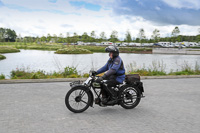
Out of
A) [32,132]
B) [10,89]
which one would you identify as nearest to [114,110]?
[32,132]

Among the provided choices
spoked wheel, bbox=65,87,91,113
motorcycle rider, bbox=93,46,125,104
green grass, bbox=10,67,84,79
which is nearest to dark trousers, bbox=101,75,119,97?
motorcycle rider, bbox=93,46,125,104

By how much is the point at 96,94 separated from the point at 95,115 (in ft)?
1.85

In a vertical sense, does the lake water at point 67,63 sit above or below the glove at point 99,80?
below

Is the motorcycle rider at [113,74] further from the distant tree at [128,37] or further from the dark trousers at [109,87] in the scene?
the distant tree at [128,37]

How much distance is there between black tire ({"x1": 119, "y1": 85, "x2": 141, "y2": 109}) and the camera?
5.57 m

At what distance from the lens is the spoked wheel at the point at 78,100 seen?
5.23 meters

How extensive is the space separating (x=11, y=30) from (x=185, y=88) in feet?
460

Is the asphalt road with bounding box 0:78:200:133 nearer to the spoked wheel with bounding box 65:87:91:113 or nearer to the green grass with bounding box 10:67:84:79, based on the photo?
the spoked wheel with bounding box 65:87:91:113

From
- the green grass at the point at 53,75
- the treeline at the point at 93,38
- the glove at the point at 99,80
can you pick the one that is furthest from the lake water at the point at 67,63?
the treeline at the point at 93,38

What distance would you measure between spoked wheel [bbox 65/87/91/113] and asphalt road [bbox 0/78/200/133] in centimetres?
15

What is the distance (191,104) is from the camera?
638cm

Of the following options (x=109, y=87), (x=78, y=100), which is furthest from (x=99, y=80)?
(x=78, y=100)

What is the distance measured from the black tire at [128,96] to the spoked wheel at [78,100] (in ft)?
2.94

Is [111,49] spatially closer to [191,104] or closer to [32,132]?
[32,132]
